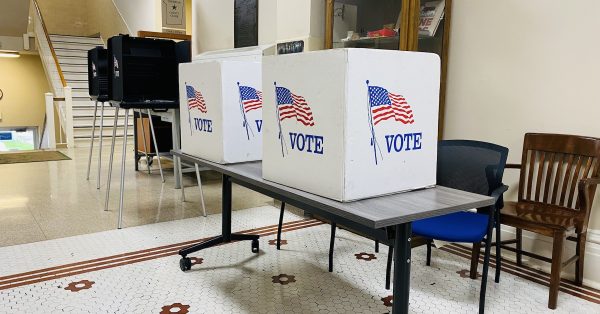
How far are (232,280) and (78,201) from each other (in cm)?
215

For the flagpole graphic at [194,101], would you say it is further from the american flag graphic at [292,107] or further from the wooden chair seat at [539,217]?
the wooden chair seat at [539,217]

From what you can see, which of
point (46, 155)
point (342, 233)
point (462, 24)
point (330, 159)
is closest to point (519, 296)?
point (342, 233)

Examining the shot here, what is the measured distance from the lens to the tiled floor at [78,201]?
3.20 meters

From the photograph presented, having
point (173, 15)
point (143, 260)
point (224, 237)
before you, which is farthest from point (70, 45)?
point (224, 237)

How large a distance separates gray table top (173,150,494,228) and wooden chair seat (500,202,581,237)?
2.81 ft

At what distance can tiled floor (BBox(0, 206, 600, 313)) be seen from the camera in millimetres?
2086

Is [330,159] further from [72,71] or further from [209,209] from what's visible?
[72,71]

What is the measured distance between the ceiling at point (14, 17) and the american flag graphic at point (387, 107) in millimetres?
10998

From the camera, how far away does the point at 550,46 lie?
2.49 meters

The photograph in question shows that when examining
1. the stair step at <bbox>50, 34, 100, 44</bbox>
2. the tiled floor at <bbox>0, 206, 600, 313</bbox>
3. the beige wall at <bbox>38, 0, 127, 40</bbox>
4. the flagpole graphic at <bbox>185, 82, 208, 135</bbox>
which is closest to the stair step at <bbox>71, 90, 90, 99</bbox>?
the beige wall at <bbox>38, 0, 127, 40</bbox>

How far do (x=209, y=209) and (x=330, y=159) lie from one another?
2.53 metres

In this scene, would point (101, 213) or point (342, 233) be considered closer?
point (342, 233)

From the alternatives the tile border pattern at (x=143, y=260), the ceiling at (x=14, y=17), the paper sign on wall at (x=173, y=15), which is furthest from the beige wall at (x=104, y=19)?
the tile border pattern at (x=143, y=260)

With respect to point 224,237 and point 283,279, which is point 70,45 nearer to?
point 224,237
